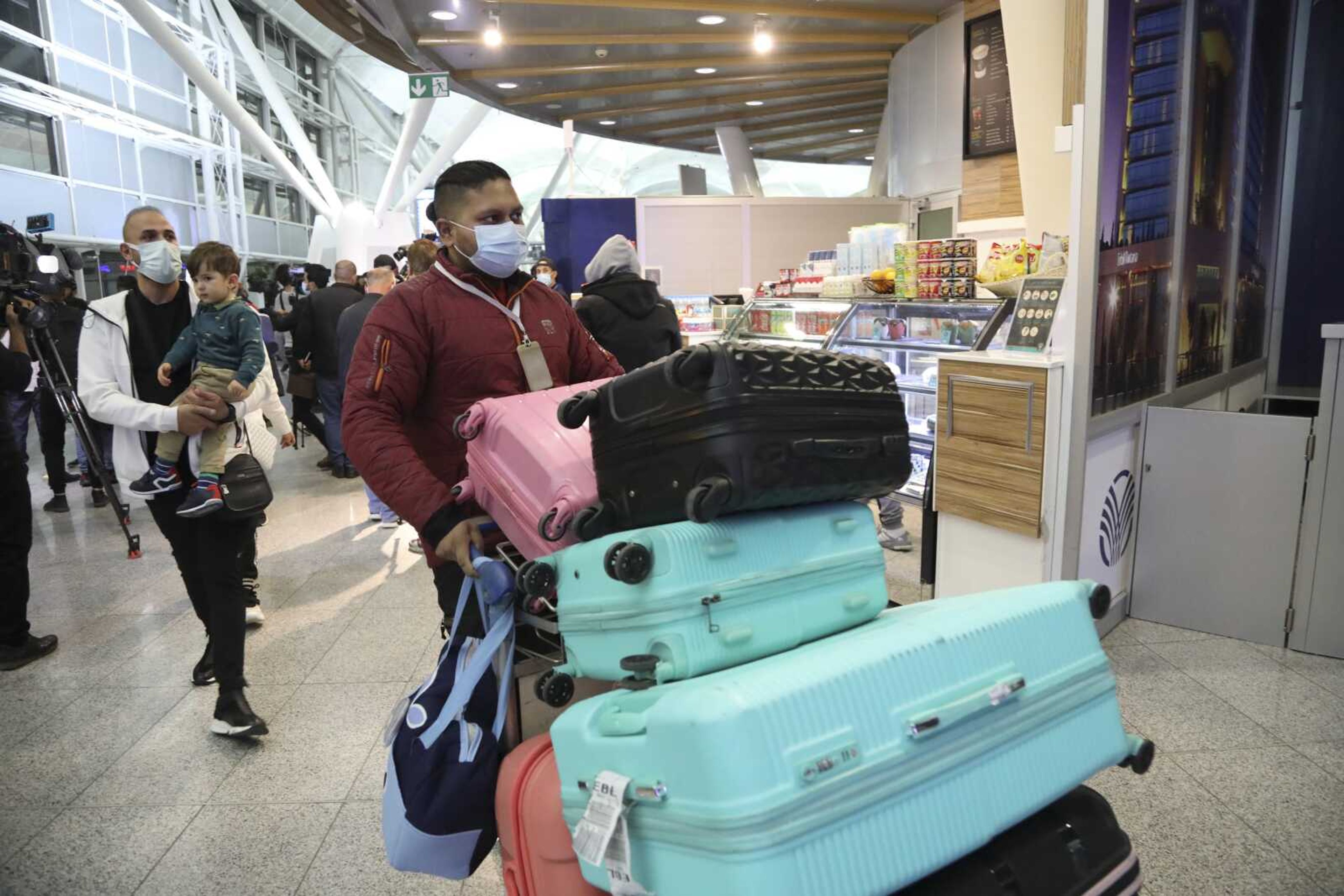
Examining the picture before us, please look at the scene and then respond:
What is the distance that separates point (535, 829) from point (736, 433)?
2.16 ft

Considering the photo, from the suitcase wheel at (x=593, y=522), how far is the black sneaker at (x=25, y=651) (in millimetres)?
3797

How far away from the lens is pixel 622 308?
421 cm

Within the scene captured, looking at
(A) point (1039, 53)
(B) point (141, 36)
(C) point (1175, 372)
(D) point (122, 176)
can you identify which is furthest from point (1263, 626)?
(B) point (141, 36)

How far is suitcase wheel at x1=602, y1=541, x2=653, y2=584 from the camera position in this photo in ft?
3.80

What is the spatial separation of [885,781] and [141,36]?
19.2 metres

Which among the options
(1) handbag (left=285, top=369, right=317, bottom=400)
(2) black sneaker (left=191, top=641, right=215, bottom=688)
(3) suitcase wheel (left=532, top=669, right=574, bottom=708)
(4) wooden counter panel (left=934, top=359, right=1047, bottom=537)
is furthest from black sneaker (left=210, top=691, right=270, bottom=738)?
(1) handbag (left=285, top=369, right=317, bottom=400)

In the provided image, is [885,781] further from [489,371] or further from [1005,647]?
[489,371]

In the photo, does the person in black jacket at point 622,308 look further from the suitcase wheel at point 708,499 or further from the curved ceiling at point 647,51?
the curved ceiling at point 647,51

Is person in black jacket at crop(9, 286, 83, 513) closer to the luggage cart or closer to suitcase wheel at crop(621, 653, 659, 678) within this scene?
the luggage cart

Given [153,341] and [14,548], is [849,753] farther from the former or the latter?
[14,548]

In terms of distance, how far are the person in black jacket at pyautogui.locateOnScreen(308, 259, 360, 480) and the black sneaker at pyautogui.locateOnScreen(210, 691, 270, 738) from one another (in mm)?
4370

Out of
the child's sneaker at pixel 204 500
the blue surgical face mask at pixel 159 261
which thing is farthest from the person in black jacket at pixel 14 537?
the child's sneaker at pixel 204 500

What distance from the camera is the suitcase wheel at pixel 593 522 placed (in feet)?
4.37

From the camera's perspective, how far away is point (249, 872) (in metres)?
2.36
